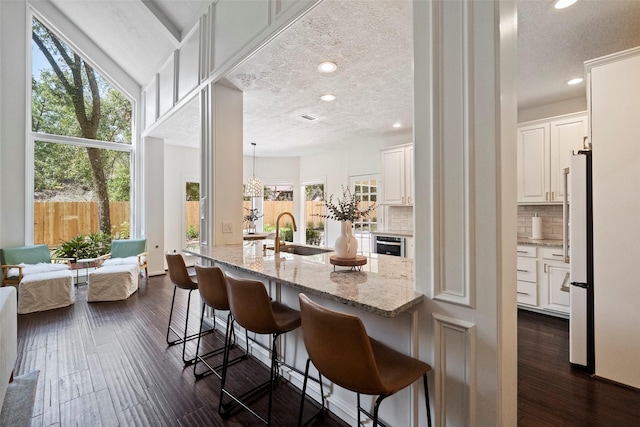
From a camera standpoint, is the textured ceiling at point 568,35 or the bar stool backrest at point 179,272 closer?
the textured ceiling at point 568,35

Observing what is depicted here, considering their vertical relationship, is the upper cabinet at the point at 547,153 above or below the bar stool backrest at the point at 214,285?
above

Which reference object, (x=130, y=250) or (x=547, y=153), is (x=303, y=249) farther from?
(x=130, y=250)

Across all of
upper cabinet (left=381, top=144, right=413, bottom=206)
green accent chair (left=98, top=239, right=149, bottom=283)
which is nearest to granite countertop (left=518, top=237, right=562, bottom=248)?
upper cabinet (left=381, top=144, right=413, bottom=206)

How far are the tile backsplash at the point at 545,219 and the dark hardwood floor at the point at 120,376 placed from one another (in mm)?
3928

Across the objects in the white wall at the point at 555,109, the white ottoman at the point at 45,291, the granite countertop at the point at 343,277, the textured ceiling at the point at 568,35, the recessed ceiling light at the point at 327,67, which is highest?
the textured ceiling at the point at 568,35

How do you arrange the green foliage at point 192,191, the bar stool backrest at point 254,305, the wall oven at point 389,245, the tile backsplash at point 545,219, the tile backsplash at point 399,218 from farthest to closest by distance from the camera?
the green foliage at point 192,191
the tile backsplash at point 399,218
the wall oven at point 389,245
the tile backsplash at point 545,219
the bar stool backrest at point 254,305

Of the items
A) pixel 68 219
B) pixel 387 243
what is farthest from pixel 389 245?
pixel 68 219

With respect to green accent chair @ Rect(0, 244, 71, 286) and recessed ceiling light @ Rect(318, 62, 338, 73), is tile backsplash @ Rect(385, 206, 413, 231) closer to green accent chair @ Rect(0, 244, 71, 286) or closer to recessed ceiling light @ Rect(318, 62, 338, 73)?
recessed ceiling light @ Rect(318, 62, 338, 73)

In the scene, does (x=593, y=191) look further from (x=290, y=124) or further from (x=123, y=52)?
(x=123, y=52)

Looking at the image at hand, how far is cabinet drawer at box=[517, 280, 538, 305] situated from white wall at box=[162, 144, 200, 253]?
6346 mm

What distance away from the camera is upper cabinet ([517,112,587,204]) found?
11.8 feet

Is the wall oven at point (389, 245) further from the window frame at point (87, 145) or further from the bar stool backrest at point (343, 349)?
the window frame at point (87, 145)

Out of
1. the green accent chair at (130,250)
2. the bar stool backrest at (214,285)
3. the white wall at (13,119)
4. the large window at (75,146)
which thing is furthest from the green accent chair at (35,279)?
the bar stool backrest at (214,285)

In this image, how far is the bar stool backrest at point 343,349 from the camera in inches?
45.9
